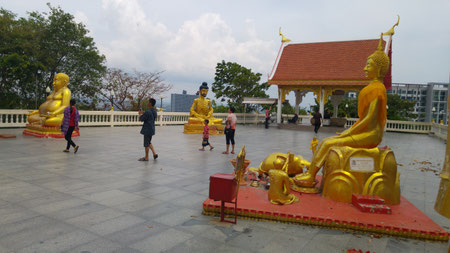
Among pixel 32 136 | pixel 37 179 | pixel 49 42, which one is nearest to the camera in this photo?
pixel 37 179

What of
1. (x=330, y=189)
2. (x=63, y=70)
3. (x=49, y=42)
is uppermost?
(x=49, y=42)

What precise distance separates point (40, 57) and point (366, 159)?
57.0ft

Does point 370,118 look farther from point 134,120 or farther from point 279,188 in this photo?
point 134,120

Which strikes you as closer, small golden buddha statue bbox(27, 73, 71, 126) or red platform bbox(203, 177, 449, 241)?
red platform bbox(203, 177, 449, 241)

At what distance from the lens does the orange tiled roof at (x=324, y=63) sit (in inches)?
791

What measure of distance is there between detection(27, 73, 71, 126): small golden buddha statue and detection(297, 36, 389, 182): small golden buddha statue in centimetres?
1027

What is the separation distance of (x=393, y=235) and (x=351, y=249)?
0.80 m

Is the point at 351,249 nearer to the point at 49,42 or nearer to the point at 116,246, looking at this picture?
the point at 116,246

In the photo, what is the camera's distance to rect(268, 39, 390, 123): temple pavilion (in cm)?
2008

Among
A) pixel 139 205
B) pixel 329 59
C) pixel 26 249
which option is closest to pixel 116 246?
pixel 26 249

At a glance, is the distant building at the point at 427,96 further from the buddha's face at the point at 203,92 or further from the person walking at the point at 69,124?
the person walking at the point at 69,124

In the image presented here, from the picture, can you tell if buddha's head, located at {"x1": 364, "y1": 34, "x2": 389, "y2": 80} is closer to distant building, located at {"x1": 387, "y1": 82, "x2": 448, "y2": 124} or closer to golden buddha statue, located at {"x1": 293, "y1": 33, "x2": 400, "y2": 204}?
golden buddha statue, located at {"x1": 293, "y1": 33, "x2": 400, "y2": 204}

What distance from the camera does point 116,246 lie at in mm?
3012

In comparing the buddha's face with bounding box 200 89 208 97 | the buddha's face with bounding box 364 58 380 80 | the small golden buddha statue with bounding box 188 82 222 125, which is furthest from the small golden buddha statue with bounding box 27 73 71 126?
the buddha's face with bounding box 364 58 380 80
